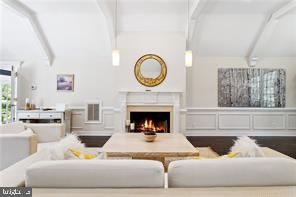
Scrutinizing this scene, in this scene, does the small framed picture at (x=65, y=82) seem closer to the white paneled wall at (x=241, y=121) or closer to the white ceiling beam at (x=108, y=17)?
the white ceiling beam at (x=108, y=17)

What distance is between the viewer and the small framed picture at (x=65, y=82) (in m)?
6.61

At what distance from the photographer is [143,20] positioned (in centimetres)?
570

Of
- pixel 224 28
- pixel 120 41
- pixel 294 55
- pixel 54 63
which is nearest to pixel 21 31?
pixel 54 63

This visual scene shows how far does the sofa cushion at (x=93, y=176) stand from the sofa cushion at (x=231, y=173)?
5.8 inches

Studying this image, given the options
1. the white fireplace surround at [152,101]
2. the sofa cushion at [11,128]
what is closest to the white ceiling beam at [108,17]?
the white fireplace surround at [152,101]

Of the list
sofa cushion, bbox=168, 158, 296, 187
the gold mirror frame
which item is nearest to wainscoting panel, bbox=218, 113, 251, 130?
the gold mirror frame

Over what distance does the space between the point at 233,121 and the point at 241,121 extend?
24cm

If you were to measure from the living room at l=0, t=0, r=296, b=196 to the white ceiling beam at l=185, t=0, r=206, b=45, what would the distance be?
28 millimetres

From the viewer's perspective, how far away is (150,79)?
589cm

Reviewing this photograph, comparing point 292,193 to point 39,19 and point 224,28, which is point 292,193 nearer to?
point 224,28

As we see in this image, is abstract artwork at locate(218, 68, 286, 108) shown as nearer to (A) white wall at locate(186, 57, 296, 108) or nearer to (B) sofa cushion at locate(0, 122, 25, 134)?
(A) white wall at locate(186, 57, 296, 108)

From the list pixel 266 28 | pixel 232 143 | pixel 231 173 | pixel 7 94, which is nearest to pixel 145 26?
pixel 266 28

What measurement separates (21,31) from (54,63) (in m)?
1.15

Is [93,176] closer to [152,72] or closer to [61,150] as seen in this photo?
[61,150]
